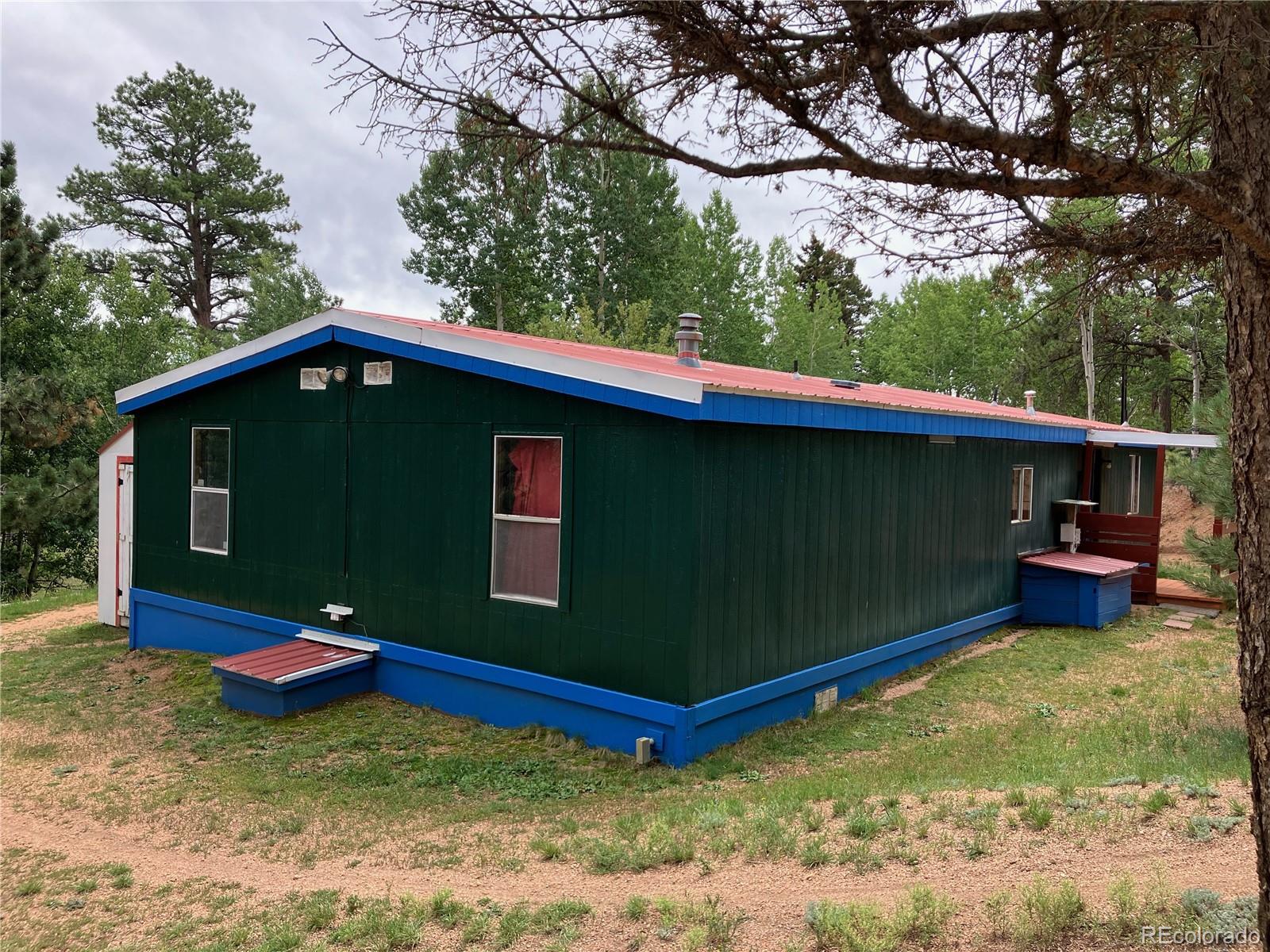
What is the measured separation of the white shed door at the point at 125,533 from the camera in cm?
1114

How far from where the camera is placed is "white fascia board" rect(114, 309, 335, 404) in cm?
828

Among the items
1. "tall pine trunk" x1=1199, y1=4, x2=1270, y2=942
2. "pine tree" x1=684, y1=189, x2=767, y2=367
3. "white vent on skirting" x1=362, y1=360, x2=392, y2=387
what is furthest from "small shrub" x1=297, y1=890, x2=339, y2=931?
"pine tree" x1=684, y1=189, x2=767, y2=367

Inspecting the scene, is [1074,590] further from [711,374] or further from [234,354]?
[234,354]

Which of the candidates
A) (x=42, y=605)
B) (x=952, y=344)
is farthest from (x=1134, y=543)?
(x=952, y=344)

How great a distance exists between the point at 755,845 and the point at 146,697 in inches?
262

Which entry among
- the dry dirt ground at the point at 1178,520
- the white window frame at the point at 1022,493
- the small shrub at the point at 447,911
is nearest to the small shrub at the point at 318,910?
the small shrub at the point at 447,911

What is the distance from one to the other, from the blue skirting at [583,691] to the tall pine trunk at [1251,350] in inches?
149

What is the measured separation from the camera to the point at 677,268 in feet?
105

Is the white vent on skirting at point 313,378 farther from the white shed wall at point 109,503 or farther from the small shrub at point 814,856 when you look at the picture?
the small shrub at point 814,856

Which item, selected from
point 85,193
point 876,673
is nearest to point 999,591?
point 876,673

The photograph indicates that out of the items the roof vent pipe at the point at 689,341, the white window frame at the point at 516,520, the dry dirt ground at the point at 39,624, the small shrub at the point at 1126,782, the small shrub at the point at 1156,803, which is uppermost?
the roof vent pipe at the point at 689,341

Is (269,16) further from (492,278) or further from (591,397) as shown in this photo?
(492,278)

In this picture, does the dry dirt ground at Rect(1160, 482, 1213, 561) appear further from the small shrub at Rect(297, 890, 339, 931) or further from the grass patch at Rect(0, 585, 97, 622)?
the grass patch at Rect(0, 585, 97, 622)

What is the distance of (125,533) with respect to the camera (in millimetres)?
11227
